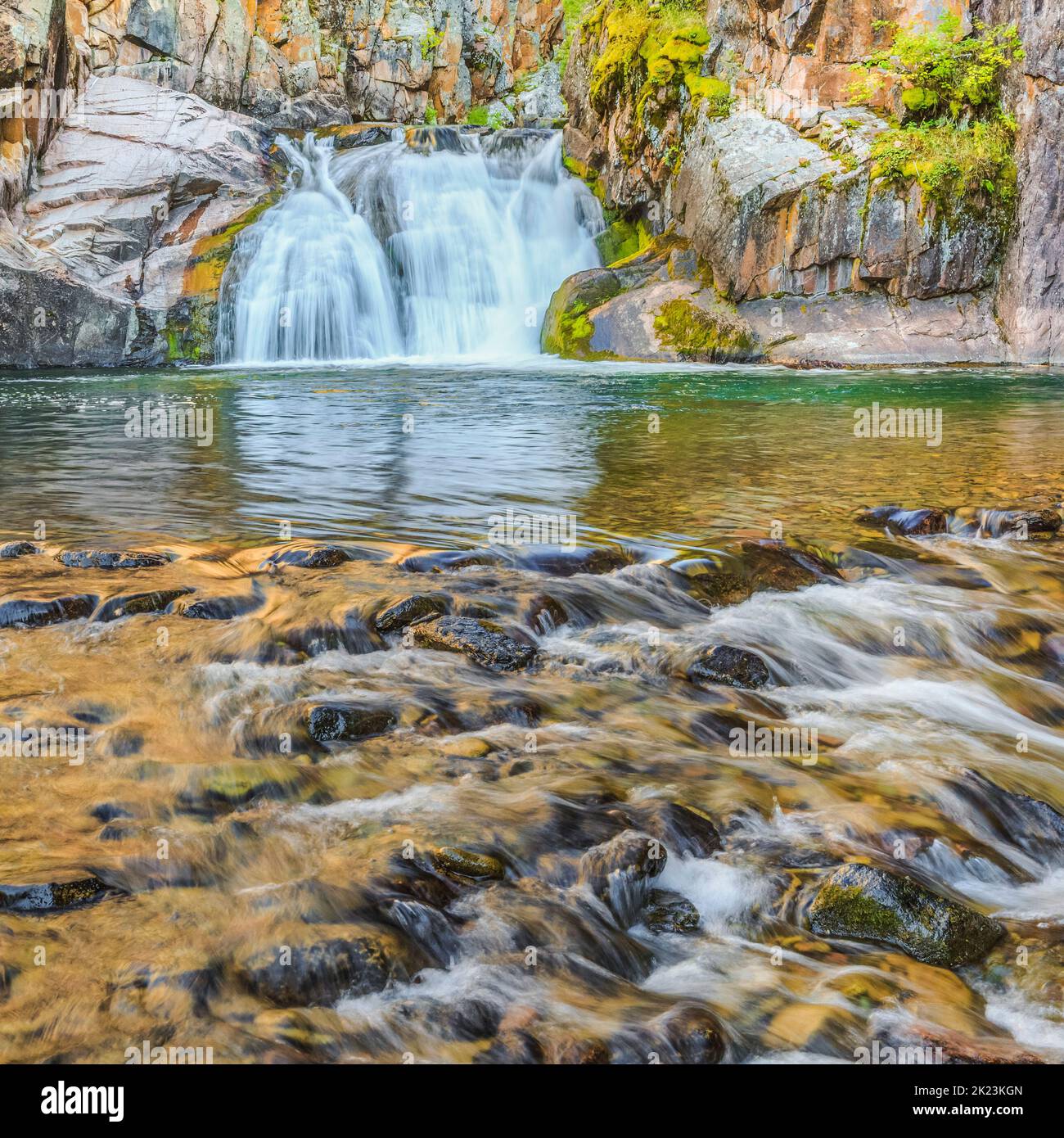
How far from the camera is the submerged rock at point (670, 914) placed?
9.66 ft

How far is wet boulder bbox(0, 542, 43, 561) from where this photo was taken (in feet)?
18.9

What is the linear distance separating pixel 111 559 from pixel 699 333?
49.3 feet

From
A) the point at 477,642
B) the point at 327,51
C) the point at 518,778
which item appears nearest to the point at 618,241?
the point at 327,51

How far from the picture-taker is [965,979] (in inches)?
107

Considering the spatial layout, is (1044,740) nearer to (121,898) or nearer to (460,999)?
(460,999)

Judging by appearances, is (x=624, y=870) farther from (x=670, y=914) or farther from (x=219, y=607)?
(x=219, y=607)

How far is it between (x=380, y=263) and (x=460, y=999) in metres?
20.7

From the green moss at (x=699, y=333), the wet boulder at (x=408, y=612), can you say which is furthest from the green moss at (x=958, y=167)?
the wet boulder at (x=408, y=612)

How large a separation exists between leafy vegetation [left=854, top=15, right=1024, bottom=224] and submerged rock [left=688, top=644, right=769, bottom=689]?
51.9 ft

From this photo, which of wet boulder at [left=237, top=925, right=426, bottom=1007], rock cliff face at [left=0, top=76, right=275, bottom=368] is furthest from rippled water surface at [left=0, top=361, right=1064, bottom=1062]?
rock cliff face at [left=0, top=76, right=275, bottom=368]

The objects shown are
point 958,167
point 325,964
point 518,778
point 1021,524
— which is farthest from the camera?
point 958,167

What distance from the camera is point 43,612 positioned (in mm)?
4812

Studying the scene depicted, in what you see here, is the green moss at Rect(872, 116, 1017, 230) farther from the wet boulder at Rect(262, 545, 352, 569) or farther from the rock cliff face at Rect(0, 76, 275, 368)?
the wet boulder at Rect(262, 545, 352, 569)

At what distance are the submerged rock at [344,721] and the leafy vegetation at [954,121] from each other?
17078 mm
